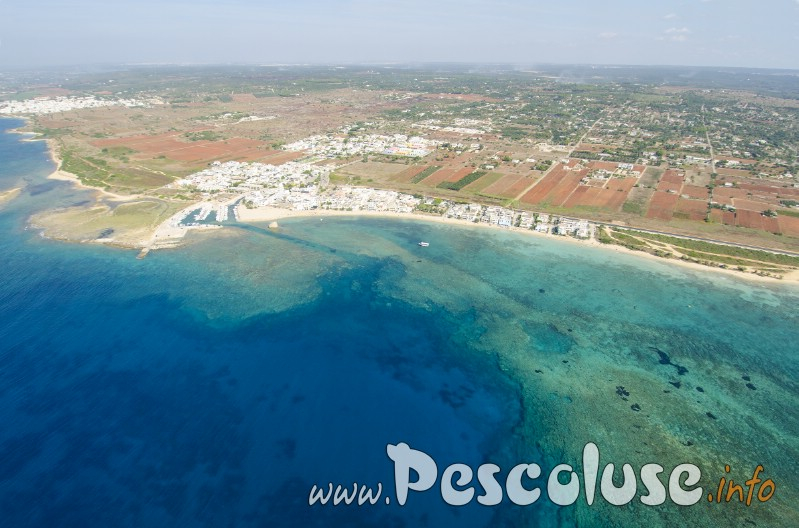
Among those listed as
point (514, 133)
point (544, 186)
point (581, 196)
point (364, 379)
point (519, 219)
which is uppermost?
point (514, 133)

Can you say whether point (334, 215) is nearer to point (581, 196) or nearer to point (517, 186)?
point (517, 186)

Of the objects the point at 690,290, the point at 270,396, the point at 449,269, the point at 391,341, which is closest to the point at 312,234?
the point at 449,269

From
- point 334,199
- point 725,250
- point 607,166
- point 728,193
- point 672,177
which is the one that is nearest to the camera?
point 725,250

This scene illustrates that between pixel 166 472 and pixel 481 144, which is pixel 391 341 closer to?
pixel 166 472

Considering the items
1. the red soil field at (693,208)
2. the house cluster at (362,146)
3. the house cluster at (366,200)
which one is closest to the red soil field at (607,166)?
the red soil field at (693,208)

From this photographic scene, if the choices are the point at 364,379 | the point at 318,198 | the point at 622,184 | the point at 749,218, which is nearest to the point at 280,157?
the point at 318,198

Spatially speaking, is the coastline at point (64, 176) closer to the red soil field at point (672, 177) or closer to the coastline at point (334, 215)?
the coastline at point (334, 215)

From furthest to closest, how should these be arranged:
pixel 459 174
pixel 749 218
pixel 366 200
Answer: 1. pixel 459 174
2. pixel 366 200
3. pixel 749 218

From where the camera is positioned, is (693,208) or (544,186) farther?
(544,186)
